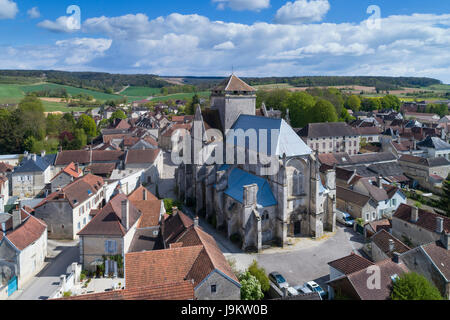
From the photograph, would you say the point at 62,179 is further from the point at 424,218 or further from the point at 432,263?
the point at 424,218

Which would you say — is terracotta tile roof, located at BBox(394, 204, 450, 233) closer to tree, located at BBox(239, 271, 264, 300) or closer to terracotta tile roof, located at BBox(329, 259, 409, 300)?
terracotta tile roof, located at BBox(329, 259, 409, 300)

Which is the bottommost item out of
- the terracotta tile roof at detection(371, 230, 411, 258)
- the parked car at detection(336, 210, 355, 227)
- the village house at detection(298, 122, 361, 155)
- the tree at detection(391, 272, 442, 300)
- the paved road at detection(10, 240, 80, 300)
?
the paved road at detection(10, 240, 80, 300)

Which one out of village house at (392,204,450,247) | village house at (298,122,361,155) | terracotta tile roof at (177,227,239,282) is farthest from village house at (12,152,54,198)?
village house at (298,122,361,155)

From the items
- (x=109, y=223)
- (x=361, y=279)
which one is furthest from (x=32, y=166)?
(x=361, y=279)

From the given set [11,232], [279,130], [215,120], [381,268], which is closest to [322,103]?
[215,120]

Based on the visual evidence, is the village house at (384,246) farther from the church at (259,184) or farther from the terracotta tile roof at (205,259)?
the terracotta tile roof at (205,259)

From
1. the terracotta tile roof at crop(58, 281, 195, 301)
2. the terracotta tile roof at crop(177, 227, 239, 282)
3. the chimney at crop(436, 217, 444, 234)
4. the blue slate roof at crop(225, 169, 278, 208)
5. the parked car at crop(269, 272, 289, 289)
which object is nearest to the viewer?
the terracotta tile roof at crop(58, 281, 195, 301)

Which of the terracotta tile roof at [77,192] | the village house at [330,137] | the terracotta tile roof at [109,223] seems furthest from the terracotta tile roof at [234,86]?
the village house at [330,137]
